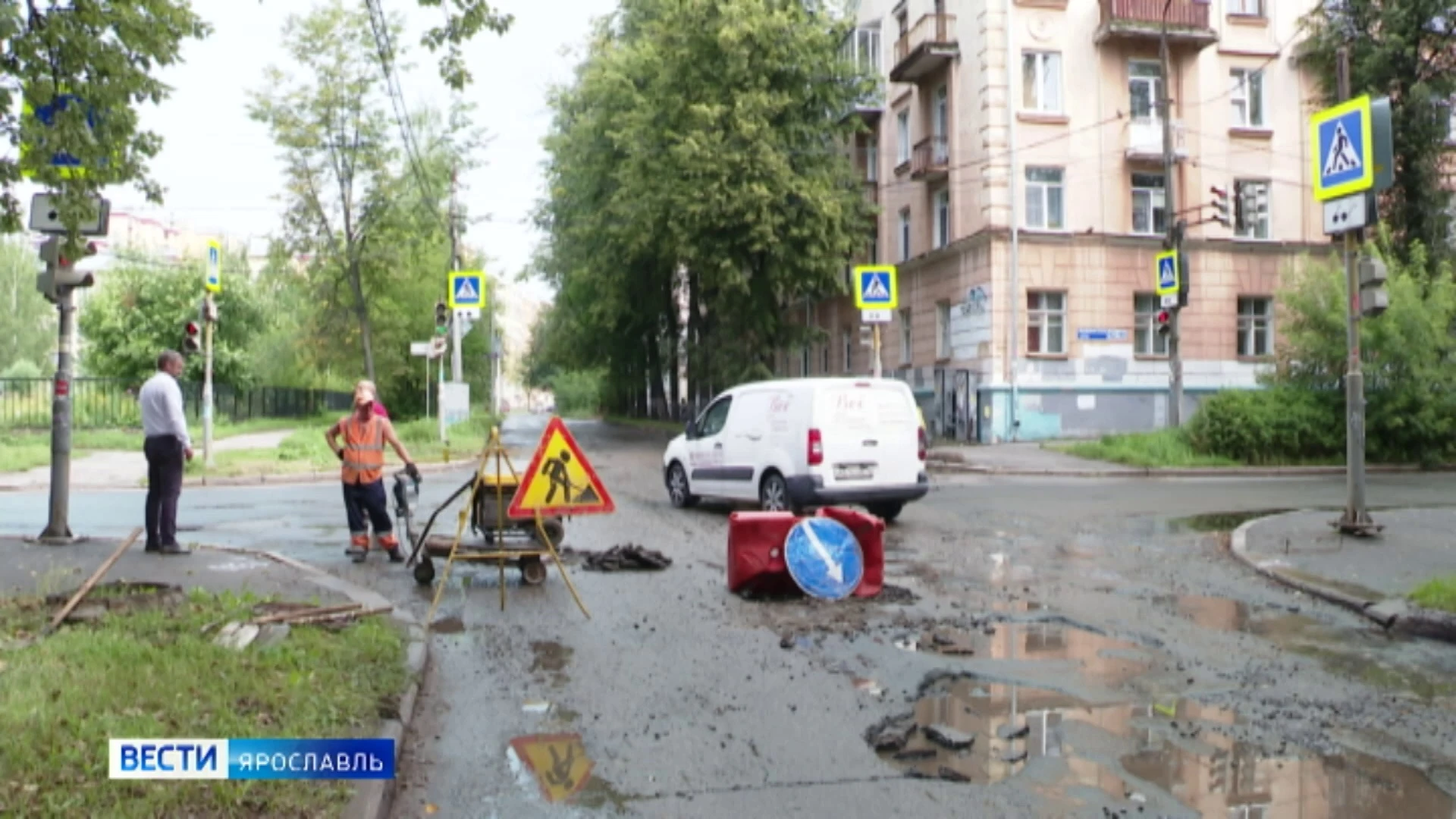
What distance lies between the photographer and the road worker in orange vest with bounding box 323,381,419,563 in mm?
10984

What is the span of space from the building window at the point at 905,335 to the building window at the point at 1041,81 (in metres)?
7.81

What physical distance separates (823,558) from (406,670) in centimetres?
365

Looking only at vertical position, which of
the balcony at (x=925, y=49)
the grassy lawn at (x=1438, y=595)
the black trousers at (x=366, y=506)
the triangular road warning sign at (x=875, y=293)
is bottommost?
the grassy lawn at (x=1438, y=595)

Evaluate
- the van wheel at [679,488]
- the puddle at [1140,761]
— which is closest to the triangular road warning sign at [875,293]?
the van wheel at [679,488]

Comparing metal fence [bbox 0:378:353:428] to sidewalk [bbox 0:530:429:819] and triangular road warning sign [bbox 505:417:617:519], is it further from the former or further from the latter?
triangular road warning sign [bbox 505:417:617:519]

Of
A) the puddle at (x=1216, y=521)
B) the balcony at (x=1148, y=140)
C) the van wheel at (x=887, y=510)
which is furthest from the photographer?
the balcony at (x=1148, y=140)

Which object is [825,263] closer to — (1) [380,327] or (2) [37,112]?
(1) [380,327]

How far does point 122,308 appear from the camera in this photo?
48719 mm

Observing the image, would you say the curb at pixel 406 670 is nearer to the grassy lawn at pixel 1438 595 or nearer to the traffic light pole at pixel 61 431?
the traffic light pole at pixel 61 431

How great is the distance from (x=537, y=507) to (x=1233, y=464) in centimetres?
1886

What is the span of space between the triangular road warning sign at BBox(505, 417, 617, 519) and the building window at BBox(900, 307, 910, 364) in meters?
29.0

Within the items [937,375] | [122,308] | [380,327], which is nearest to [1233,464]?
[937,375]

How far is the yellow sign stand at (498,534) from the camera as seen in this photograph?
9.02 metres

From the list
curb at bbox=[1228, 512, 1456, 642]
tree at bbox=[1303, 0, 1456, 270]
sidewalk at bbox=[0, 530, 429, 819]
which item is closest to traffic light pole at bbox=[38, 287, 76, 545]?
sidewalk at bbox=[0, 530, 429, 819]
